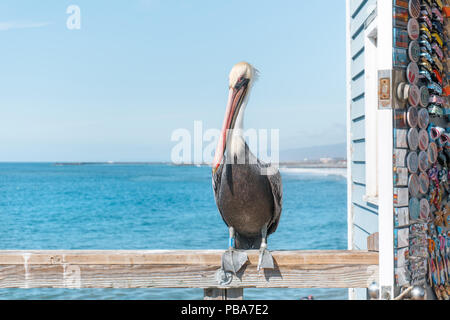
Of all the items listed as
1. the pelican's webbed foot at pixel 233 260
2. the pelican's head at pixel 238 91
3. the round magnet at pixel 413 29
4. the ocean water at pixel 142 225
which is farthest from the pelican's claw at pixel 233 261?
the ocean water at pixel 142 225

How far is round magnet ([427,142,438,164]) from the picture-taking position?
7.11 feet

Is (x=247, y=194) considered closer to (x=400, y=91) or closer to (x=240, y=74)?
(x=240, y=74)

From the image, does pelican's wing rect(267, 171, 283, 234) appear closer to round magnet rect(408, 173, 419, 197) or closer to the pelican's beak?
the pelican's beak

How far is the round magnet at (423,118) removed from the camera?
2081 mm

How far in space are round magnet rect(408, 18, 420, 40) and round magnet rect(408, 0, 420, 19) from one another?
2cm

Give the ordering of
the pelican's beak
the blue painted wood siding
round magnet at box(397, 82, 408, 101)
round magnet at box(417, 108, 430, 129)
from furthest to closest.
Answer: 1. the blue painted wood siding
2. the pelican's beak
3. round magnet at box(417, 108, 430, 129)
4. round magnet at box(397, 82, 408, 101)

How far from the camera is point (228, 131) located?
2.59 metres

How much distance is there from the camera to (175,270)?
2252 millimetres

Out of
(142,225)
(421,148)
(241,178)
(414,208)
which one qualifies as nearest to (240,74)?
(241,178)

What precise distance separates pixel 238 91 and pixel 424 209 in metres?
1.12

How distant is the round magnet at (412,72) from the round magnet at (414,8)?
21 cm

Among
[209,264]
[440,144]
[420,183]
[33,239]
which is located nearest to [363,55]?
[440,144]

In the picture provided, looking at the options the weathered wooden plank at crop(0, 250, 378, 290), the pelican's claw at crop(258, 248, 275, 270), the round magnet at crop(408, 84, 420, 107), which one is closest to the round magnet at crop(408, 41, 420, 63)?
the round magnet at crop(408, 84, 420, 107)

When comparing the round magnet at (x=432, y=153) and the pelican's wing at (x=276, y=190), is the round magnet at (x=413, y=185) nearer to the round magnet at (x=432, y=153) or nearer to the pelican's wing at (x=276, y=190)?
the round magnet at (x=432, y=153)
